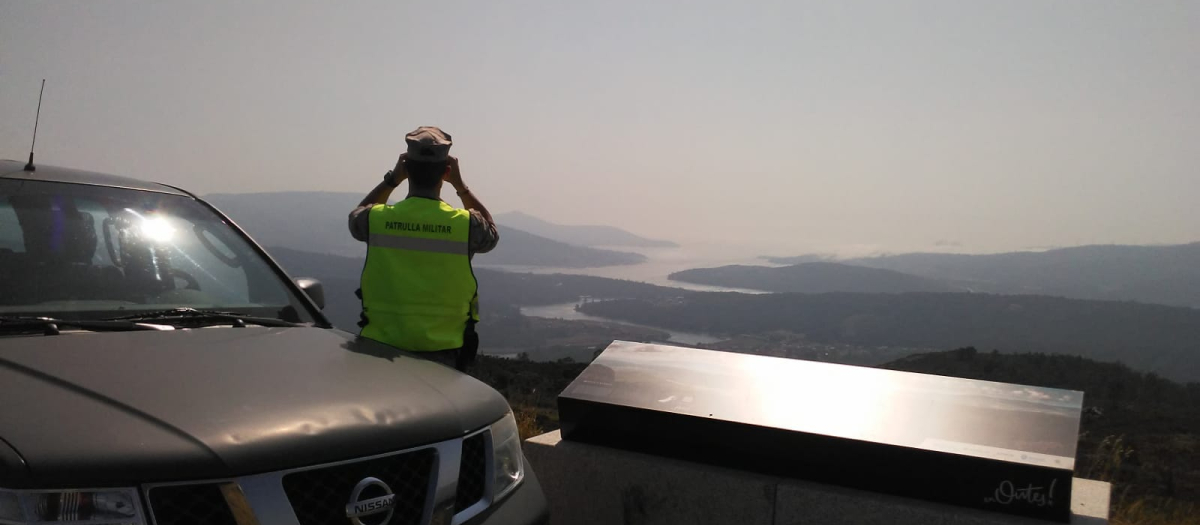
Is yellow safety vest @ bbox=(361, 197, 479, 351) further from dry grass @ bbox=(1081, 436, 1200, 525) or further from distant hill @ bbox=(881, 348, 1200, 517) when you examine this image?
dry grass @ bbox=(1081, 436, 1200, 525)

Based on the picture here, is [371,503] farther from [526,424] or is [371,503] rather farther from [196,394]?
[526,424]

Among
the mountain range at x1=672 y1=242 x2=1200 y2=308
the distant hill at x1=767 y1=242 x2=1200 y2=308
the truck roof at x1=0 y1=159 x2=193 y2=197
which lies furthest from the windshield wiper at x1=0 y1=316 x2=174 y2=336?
the distant hill at x1=767 y1=242 x2=1200 y2=308

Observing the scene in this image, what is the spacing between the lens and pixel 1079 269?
98.3 metres

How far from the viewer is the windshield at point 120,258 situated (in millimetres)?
3443

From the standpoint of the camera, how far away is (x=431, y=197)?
4.38 m

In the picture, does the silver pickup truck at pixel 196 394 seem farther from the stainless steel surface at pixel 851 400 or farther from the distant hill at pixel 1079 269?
the distant hill at pixel 1079 269

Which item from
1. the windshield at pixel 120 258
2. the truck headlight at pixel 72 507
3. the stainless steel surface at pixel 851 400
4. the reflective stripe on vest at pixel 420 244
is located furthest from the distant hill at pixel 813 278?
the truck headlight at pixel 72 507

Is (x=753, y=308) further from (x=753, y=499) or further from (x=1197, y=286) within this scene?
(x=1197, y=286)

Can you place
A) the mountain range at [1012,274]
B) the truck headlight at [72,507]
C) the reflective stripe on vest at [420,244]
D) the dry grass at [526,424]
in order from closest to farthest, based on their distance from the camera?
the truck headlight at [72,507] → the reflective stripe on vest at [420,244] → the dry grass at [526,424] → the mountain range at [1012,274]

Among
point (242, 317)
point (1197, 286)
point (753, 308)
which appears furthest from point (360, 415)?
point (1197, 286)

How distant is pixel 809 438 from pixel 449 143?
2.36 metres

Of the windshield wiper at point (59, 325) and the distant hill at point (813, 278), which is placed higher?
the windshield wiper at point (59, 325)

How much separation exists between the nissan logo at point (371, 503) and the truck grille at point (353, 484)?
24 millimetres

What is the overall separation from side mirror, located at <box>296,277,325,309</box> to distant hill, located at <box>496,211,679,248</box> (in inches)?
4337
